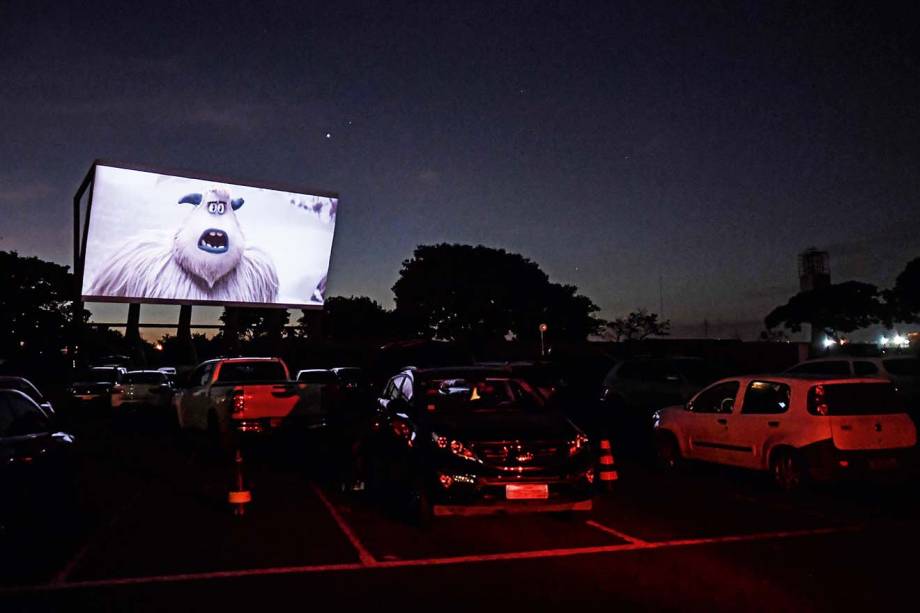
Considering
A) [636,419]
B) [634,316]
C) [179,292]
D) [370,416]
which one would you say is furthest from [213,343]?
[370,416]

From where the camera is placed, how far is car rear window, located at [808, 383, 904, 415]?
9.88 metres

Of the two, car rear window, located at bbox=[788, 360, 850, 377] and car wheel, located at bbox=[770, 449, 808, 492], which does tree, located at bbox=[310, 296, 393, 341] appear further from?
car wheel, located at bbox=[770, 449, 808, 492]

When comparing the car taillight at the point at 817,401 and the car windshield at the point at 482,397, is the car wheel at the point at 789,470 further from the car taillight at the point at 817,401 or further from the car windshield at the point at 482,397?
the car windshield at the point at 482,397

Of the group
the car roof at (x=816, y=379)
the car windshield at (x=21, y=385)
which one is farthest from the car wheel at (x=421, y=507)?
the car windshield at (x=21, y=385)

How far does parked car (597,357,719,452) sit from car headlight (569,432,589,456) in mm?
9147

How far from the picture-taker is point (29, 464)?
732 centimetres

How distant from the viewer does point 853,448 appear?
382 inches

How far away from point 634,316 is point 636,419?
5093 cm

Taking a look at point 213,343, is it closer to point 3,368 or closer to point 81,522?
point 3,368

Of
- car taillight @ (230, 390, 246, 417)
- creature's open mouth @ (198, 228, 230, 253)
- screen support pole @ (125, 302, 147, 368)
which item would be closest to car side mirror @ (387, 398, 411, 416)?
car taillight @ (230, 390, 246, 417)

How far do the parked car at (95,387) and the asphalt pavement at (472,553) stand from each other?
50.6 ft

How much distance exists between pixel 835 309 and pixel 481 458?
59.3 metres

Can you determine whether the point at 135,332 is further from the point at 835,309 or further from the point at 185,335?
the point at 835,309

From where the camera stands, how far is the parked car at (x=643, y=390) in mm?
18359
